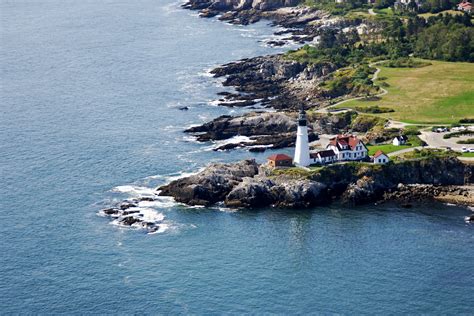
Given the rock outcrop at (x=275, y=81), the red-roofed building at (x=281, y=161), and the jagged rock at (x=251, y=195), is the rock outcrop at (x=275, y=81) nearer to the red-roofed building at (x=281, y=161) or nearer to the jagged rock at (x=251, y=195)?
the red-roofed building at (x=281, y=161)

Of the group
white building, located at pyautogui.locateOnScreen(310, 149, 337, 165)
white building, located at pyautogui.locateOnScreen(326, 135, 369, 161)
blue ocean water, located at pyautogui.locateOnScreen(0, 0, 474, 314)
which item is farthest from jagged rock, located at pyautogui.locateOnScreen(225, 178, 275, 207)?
white building, located at pyautogui.locateOnScreen(326, 135, 369, 161)

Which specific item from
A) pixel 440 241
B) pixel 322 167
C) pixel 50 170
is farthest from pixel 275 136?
pixel 440 241

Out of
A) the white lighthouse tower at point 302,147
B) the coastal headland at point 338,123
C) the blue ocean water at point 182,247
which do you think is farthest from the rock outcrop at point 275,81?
the white lighthouse tower at point 302,147

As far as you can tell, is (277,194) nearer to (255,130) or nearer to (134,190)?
(134,190)

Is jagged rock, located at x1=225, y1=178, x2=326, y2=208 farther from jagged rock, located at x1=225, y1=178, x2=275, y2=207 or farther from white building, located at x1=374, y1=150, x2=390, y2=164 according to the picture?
white building, located at x1=374, y1=150, x2=390, y2=164

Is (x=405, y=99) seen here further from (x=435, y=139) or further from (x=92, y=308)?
(x=92, y=308)
